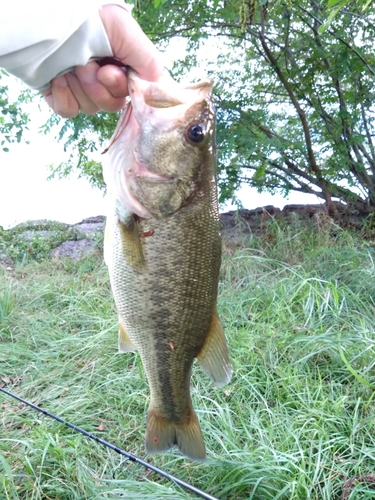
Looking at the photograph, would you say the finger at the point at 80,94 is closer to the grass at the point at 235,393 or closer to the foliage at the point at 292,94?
the grass at the point at 235,393

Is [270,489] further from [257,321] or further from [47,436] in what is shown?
[257,321]

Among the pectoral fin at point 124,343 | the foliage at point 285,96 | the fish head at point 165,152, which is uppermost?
the foliage at point 285,96

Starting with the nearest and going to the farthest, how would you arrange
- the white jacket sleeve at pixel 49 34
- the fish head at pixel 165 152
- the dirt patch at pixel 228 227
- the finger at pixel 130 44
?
1. the white jacket sleeve at pixel 49 34
2. the finger at pixel 130 44
3. the fish head at pixel 165 152
4. the dirt patch at pixel 228 227

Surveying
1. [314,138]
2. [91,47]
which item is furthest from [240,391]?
[314,138]

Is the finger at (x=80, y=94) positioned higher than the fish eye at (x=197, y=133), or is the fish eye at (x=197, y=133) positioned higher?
the finger at (x=80, y=94)

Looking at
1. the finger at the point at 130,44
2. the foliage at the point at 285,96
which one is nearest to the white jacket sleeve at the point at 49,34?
the finger at the point at 130,44

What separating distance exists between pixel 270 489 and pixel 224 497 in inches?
8.8

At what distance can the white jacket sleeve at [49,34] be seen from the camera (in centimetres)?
125

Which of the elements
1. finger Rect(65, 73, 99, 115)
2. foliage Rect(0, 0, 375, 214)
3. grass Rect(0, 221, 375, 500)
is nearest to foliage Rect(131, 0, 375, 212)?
foliage Rect(0, 0, 375, 214)

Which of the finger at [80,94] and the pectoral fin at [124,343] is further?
the pectoral fin at [124,343]

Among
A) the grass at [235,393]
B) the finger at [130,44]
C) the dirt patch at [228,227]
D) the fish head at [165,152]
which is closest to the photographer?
the finger at [130,44]

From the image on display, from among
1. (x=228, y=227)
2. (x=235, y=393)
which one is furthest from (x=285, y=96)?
(x=235, y=393)

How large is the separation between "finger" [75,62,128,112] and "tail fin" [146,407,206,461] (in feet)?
3.71

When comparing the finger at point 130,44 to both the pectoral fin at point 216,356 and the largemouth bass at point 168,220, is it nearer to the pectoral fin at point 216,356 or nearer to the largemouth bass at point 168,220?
the largemouth bass at point 168,220
